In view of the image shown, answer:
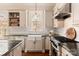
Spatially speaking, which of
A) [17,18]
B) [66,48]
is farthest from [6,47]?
[17,18]

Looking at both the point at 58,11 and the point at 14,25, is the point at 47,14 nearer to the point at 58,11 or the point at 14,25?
the point at 58,11

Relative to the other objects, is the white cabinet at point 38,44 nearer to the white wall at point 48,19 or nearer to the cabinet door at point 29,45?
the cabinet door at point 29,45

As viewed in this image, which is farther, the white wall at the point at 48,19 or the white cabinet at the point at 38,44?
the white cabinet at the point at 38,44

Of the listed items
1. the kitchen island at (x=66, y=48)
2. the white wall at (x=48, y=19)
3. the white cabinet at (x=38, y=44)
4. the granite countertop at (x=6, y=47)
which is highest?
the white wall at (x=48, y=19)

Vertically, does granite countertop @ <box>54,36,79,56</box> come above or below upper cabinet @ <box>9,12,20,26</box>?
below

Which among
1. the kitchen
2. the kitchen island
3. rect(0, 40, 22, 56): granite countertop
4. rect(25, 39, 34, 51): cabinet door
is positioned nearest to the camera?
rect(0, 40, 22, 56): granite countertop

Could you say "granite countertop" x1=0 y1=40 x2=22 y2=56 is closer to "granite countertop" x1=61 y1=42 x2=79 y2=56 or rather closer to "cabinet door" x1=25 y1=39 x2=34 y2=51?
"granite countertop" x1=61 y1=42 x2=79 y2=56

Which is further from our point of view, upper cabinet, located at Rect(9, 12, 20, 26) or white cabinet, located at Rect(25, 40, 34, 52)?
white cabinet, located at Rect(25, 40, 34, 52)

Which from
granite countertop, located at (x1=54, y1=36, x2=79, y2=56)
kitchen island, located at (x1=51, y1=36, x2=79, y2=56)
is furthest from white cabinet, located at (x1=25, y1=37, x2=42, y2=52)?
granite countertop, located at (x1=54, y1=36, x2=79, y2=56)

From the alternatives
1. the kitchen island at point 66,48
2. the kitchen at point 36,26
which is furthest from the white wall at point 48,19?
the kitchen island at point 66,48

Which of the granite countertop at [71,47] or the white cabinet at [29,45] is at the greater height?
the granite countertop at [71,47]

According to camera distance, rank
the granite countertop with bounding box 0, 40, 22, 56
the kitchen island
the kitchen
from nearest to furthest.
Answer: the granite countertop with bounding box 0, 40, 22, 56, the kitchen island, the kitchen

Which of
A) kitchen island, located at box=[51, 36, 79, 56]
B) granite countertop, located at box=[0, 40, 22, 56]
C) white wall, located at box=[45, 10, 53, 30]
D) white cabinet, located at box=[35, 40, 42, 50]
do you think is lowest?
white cabinet, located at box=[35, 40, 42, 50]

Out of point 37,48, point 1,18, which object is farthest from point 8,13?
point 37,48
